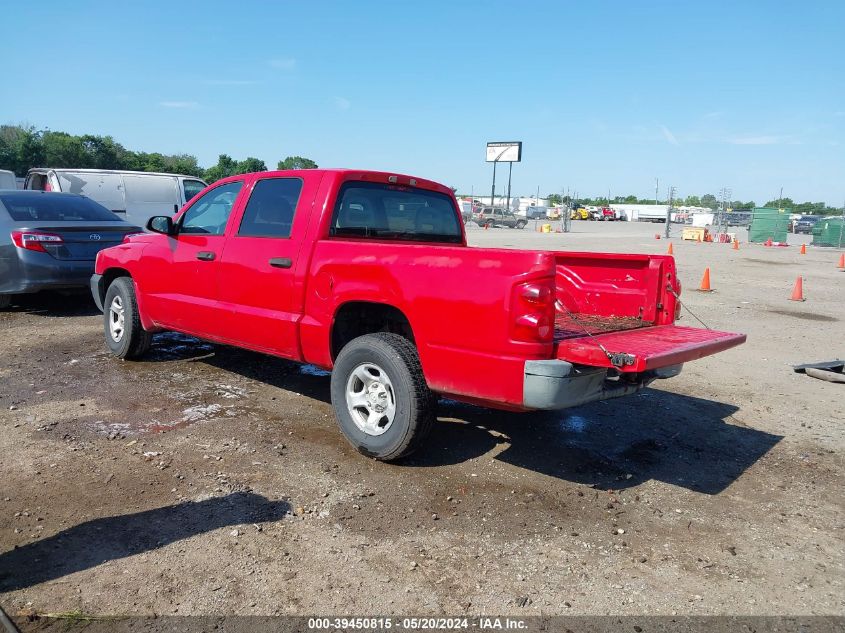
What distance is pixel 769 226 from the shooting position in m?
33.0

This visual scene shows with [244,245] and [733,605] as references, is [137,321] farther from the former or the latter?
[733,605]

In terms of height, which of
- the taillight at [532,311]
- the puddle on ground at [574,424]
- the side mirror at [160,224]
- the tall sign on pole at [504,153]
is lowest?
the puddle on ground at [574,424]

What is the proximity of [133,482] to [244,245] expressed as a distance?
2068 millimetres

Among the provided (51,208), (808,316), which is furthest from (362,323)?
(808,316)

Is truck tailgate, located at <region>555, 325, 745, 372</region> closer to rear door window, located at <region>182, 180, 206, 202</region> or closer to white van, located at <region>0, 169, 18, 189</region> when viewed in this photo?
rear door window, located at <region>182, 180, 206, 202</region>

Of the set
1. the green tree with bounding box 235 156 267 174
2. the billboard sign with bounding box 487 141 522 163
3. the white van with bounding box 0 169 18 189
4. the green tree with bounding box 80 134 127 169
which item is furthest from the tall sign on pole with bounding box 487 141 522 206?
the white van with bounding box 0 169 18 189

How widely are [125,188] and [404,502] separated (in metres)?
12.4

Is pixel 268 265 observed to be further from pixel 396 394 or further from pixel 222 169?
pixel 222 169

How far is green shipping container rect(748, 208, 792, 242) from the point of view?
107ft

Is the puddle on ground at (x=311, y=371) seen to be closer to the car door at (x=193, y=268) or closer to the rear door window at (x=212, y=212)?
the car door at (x=193, y=268)

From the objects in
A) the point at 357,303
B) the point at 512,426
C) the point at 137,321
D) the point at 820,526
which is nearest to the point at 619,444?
the point at 512,426

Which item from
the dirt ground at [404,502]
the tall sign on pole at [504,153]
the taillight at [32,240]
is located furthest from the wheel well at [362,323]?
the tall sign on pole at [504,153]

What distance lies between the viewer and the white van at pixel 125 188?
13.8 m

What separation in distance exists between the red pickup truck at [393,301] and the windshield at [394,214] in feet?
0.04
